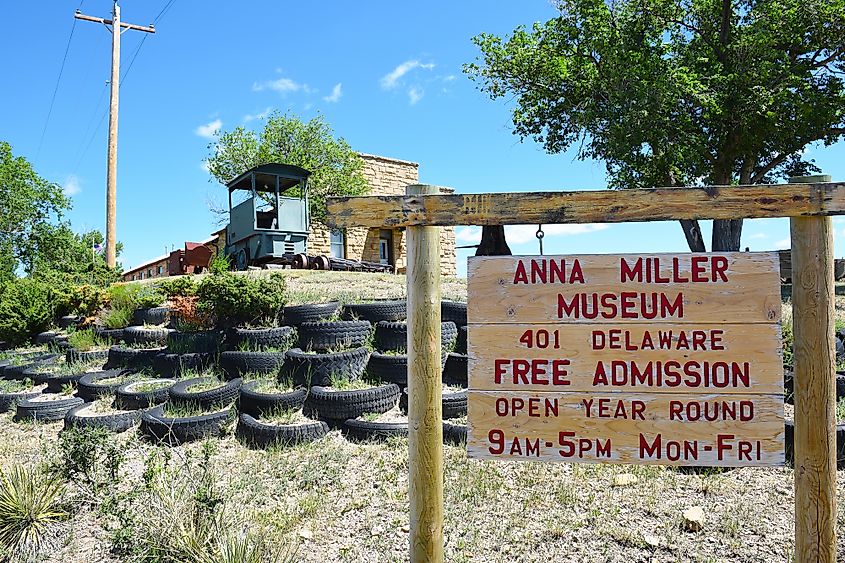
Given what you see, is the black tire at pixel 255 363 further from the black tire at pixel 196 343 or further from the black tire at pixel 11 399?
the black tire at pixel 11 399

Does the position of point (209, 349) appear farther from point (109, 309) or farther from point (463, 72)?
point (463, 72)

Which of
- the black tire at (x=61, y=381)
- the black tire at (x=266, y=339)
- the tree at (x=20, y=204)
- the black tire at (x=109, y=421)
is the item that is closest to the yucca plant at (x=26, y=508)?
the black tire at (x=109, y=421)

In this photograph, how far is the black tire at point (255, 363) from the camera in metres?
7.34

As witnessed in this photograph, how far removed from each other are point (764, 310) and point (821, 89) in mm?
19090

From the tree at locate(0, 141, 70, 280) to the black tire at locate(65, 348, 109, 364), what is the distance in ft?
71.4

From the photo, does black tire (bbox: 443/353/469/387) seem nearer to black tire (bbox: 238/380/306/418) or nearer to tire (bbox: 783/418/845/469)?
black tire (bbox: 238/380/306/418)

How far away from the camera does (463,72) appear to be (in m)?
20.3

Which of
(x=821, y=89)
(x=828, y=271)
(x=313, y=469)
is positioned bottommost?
(x=313, y=469)

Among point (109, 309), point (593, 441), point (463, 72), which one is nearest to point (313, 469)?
point (593, 441)

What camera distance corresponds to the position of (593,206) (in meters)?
2.94

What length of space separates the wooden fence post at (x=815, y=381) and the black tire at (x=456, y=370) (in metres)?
3.94

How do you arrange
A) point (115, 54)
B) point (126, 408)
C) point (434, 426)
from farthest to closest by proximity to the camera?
point (115, 54)
point (126, 408)
point (434, 426)

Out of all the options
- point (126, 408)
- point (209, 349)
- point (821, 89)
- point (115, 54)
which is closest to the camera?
point (126, 408)

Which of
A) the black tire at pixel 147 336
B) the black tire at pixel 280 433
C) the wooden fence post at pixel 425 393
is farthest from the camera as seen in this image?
the black tire at pixel 147 336
